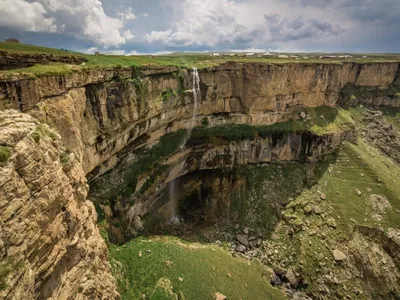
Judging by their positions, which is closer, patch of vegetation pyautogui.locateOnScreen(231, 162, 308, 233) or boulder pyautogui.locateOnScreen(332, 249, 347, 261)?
boulder pyautogui.locateOnScreen(332, 249, 347, 261)

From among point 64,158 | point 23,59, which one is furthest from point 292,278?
point 23,59

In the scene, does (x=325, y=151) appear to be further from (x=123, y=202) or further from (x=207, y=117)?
(x=123, y=202)

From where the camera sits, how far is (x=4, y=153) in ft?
31.1

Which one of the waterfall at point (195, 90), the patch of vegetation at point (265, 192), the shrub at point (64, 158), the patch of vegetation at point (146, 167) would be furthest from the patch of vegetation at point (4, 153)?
the patch of vegetation at point (265, 192)

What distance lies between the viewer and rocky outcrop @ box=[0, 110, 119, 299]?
9.22 meters

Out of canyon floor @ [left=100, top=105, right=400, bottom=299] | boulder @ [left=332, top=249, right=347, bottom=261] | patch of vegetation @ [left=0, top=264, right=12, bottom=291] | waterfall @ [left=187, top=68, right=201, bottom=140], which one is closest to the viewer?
patch of vegetation @ [left=0, top=264, right=12, bottom=291]

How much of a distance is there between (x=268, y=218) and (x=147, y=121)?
21735 millimetres

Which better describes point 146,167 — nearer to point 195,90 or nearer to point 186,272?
point 186,272

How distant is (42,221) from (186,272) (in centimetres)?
1647

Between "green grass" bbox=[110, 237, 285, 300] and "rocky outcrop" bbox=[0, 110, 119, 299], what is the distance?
6.27 m

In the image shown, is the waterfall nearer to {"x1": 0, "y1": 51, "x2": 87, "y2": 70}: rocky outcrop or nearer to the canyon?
the canyon

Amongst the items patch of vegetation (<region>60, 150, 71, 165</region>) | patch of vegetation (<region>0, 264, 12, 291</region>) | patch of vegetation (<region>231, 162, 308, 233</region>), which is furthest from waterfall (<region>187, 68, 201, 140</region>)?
patch of vegetation (<region>0, 264, 12, 291</region>)

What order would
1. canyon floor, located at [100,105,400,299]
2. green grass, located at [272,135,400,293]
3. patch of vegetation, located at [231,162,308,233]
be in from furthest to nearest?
1. patch of vegetation, located at [231,162,308,233]
2. green grass, located at [272,135,400,293]
3. canyon floor, located at [100,105,400,299]

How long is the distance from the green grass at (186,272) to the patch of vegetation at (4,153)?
14.5 metres
